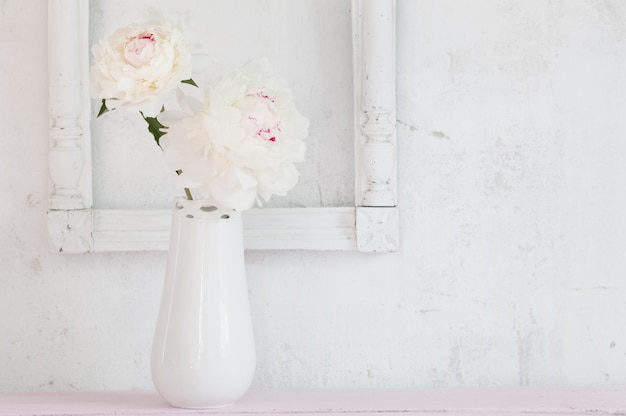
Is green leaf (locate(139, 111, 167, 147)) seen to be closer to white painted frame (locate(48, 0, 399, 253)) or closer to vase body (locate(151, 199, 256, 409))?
vase body (locate(151, 199, 256, 409))

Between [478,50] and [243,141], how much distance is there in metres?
0.47

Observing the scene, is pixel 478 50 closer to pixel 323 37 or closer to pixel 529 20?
pixel 529 20

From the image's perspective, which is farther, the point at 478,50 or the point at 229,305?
the point at 478,50

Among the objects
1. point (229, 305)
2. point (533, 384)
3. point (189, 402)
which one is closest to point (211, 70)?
point (229, 305)

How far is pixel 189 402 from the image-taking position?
3.52 feet

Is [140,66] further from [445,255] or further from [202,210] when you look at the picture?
[445,255]

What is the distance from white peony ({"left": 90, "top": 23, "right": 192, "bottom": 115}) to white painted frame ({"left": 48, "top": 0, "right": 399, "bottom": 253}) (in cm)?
26

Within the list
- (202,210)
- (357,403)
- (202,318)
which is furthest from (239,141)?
(357,403)

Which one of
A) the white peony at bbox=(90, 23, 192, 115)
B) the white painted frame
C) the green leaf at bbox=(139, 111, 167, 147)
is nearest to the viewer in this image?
the white peony at bbox=(90, 23, 192, 115)

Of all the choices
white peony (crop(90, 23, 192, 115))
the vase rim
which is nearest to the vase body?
the vase rim

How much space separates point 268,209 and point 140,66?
352 mm

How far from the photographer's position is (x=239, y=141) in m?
1.00

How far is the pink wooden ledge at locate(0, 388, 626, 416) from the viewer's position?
1.08 metres

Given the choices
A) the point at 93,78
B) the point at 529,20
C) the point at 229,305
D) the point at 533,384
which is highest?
the point at 529,20
